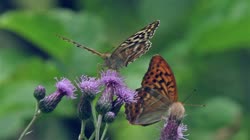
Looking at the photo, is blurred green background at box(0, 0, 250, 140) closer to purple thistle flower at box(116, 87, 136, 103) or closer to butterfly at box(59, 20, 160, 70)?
butterfly at box(59, 20, 160, 70)

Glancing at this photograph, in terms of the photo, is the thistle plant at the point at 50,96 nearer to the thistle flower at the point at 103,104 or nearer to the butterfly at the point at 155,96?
the thistle flower at the point at 103,104

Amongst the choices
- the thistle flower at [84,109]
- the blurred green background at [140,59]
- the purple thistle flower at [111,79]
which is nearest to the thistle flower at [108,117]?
the thistle flower at [84,109]

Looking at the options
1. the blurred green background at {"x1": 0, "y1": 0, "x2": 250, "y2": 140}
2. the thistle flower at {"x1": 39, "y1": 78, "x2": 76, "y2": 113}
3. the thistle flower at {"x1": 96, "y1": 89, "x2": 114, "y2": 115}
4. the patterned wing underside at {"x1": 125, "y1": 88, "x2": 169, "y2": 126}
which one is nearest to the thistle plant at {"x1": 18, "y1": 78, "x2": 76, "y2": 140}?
the thistle flower at {"x1": 39, "y1": 78, "x2": 76, "y2": 113}

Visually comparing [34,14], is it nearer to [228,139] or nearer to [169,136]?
[228,139]

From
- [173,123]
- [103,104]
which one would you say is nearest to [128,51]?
[103,104]

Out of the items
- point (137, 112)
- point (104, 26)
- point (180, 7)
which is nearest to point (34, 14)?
point (104, 26)
